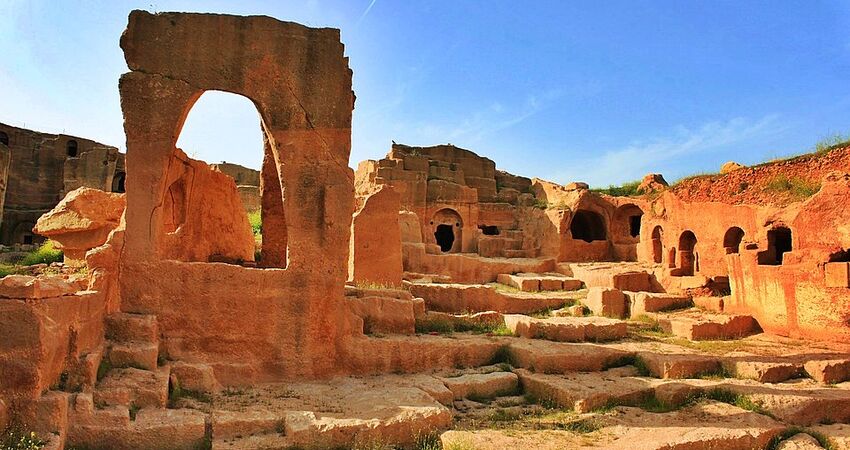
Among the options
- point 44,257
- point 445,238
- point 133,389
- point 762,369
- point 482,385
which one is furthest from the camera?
point 445,238

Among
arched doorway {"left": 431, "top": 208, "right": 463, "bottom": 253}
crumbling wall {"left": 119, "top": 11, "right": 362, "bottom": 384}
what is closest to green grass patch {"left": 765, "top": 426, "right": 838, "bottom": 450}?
crumbling wall {"left": 119, "top": 11, "right": 362, "bottom": 384}

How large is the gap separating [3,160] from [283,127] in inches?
445

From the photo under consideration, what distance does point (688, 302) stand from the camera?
39.2 ft

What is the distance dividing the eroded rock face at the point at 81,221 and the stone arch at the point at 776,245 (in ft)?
39.6

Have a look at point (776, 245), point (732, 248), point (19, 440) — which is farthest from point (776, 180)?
point (19, 440)

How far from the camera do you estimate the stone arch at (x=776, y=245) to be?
422 inches

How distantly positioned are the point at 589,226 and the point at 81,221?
18.6m

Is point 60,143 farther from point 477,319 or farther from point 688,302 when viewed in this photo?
point 688,302

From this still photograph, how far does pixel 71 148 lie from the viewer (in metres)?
29.4

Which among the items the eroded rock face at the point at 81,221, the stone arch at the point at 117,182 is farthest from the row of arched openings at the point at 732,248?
the stone arch at the point at 117,182

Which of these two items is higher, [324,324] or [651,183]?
[651,183]

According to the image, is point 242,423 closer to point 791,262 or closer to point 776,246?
point 791,262

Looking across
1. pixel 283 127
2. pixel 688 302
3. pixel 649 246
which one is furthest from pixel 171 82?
pixel 649 246

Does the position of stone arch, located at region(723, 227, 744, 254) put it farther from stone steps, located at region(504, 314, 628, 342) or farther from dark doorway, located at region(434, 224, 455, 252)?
dark doorway, located at region(434, 224, 455, 252)
